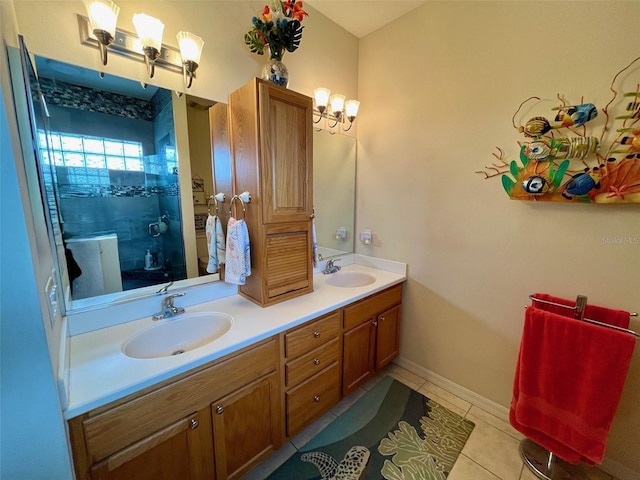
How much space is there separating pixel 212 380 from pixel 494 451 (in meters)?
1.62

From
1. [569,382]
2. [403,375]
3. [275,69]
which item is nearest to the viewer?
[569,382]

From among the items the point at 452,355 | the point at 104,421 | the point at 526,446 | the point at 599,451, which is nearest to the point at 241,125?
the point at 104,421

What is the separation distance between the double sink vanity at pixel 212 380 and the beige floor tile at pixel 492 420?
76cm

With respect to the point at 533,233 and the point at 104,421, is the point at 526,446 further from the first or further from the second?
the point at 104,421

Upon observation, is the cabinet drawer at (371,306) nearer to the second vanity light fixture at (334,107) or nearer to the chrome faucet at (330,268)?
the chrome faucet at (330,268)

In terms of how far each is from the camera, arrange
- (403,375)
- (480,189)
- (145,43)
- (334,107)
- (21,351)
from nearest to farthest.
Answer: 1. (21,351)
2. (145,43)
3. (480,189)
4. (334,107)
5. (403,375)

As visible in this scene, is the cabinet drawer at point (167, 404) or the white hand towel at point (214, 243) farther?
the white hand towel at point (214, 243)

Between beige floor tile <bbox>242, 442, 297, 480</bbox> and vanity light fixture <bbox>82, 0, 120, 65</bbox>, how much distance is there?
2.12 meters

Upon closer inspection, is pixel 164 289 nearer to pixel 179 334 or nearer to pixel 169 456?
pixel 179 334

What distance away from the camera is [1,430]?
2.10 feet

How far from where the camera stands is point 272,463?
1.39 m

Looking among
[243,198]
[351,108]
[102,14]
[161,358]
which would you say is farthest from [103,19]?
[351,108]

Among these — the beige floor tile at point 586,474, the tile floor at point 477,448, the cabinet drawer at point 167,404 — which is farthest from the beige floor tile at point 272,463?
the beige floor tile at point 586,474

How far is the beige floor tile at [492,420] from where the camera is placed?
5.24ft
